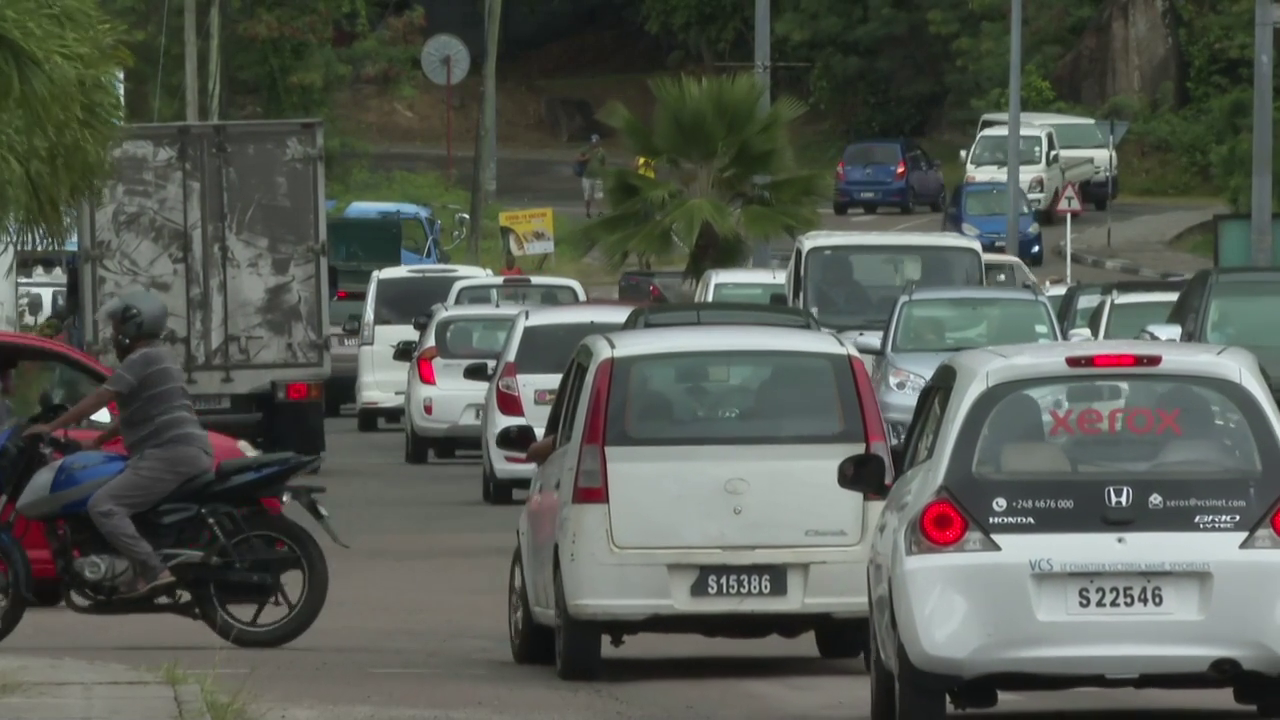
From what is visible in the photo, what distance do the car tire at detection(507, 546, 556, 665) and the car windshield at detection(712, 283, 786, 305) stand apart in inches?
601

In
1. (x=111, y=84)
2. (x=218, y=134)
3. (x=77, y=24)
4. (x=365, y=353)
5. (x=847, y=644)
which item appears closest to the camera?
(x=847, y=644)

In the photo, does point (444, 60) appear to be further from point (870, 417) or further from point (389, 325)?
point (870, 417)

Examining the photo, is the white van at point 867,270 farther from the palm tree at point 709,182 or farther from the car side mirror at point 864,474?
the car side mirror at point 864,474

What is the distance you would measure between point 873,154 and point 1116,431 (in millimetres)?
49631

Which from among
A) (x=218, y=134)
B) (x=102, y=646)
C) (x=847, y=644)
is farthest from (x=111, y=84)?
(x=847, y=644)

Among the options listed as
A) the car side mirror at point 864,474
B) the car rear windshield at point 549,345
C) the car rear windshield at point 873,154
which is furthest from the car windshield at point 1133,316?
the car rear windshield at point 873,154

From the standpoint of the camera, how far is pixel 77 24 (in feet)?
57.8

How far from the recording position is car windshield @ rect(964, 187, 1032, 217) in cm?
5125

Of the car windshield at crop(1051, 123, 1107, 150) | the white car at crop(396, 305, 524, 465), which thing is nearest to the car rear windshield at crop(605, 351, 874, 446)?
the white car at crop(396, 305, 524, 465)

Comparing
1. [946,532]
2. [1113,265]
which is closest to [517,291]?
[946,532]

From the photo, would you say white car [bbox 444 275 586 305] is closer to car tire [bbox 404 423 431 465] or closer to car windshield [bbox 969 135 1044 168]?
car tire [bbox 404 423 431 465]

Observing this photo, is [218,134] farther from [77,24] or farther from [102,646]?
[102,646]

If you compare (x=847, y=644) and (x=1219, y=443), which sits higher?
(x=1219, y=443)

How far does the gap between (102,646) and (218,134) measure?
10.5m
